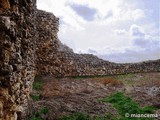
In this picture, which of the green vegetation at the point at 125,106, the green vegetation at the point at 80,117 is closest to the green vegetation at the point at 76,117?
the green vegetation at the point at 80,117

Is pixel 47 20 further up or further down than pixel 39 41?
further up

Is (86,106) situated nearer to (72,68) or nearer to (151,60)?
(72,68)

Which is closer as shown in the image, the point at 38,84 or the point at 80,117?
the point at 80,117

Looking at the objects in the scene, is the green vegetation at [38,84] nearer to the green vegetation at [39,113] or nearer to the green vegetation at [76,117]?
the green vegetation at [39,113]

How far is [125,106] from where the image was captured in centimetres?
1496

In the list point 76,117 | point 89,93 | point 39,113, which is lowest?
point 76,117

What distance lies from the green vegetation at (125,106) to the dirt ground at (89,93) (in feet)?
1.07

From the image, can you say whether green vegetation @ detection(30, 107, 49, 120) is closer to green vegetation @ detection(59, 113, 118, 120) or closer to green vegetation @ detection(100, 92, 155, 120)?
green vegetation @ detection(59, 113, 118, 120)

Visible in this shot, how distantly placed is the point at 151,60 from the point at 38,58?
10572mm

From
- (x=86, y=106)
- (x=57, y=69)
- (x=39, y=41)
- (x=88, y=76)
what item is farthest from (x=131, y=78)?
(x=86, y=106)

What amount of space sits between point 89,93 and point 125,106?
12.3ft

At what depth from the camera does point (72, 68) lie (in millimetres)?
24812

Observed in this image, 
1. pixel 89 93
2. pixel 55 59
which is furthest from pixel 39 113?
pixel 55 59

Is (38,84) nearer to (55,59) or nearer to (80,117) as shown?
(55,59)
